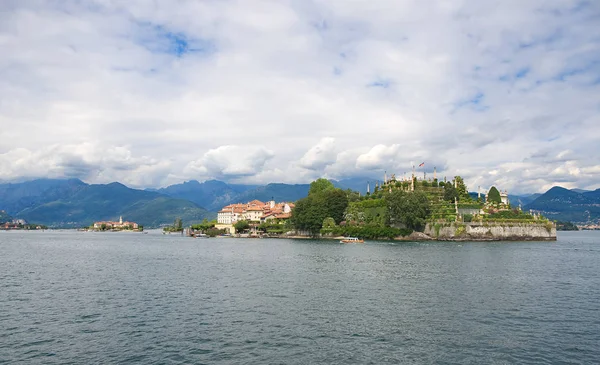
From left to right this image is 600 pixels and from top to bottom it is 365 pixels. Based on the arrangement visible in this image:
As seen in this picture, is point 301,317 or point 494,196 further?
point 494,196

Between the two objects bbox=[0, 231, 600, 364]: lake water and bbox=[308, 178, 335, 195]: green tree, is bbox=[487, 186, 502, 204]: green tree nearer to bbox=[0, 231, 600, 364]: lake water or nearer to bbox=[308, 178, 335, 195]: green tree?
bbox=[308, 178, 335, 195]: green tree

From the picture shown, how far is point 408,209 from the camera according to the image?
413 feet

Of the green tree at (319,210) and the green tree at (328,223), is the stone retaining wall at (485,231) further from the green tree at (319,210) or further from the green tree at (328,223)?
the green tree at (319,210)

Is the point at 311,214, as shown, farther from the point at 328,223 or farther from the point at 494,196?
the point at 494,196

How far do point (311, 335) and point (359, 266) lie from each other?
36019 mm

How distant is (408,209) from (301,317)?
98118mm

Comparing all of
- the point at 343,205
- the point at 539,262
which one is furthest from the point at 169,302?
the point at 343,205

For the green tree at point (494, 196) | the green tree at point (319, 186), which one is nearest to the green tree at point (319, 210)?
the green tree at point (319, 186)

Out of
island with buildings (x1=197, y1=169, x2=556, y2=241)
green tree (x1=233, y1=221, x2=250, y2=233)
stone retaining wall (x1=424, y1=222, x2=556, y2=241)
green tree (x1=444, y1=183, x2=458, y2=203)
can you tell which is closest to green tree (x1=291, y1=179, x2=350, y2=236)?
island with buildings (x1=197, y1=169, x2=556, y2=241)

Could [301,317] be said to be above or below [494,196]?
below

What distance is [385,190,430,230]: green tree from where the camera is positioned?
12569cm

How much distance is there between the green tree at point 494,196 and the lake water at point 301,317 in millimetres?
95107

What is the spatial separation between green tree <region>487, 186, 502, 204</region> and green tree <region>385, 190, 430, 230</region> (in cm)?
2936

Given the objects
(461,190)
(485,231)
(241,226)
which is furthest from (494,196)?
(241,226)
